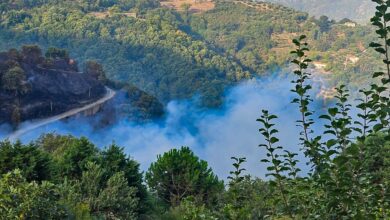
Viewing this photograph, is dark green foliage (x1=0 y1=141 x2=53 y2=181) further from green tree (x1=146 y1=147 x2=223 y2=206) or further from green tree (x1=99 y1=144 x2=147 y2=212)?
green tree (x1=146 y1=147 x2=223 y2=206)

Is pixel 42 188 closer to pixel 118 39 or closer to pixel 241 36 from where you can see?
pixel 118 39

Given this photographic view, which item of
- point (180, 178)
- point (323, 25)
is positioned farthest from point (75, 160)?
point (323, 25)

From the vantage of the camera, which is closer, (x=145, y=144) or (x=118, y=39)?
(x=145, y=144)

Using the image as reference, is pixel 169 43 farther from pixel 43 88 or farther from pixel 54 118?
pixel 43 88

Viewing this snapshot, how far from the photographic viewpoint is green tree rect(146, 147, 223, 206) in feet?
75.2

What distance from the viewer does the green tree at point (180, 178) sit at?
22.9 m

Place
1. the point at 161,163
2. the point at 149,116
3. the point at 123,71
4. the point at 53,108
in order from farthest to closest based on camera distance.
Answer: the point at 123,71
the point at 149,116
the point at 53,108
the point at 161,163

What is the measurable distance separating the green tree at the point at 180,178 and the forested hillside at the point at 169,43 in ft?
239

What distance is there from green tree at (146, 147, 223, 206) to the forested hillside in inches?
2863

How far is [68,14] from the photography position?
113375 mm

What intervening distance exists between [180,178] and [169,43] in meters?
93.0

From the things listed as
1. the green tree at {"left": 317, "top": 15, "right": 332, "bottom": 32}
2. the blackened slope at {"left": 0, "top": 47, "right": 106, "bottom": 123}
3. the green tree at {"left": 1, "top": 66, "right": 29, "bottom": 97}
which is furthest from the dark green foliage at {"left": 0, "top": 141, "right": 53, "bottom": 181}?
the green tree at {"left": 317, "top": 15, "right": 332, "bottom": 32}

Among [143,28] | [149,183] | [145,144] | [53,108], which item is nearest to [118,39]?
[143,28]

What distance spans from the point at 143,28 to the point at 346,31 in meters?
63.1
